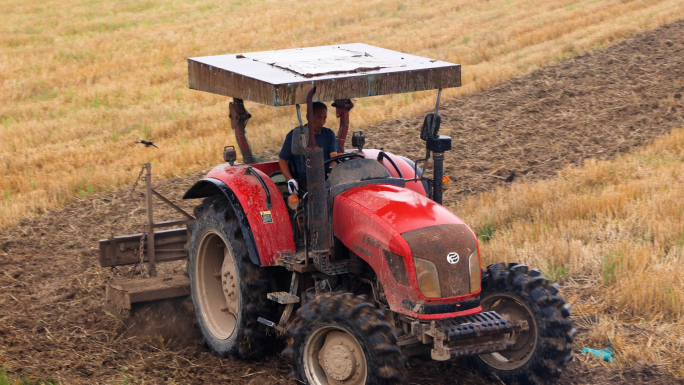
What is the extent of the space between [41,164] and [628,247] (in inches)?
337

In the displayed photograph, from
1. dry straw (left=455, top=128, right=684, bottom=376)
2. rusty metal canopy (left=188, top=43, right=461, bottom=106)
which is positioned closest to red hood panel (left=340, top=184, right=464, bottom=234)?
rusty metal canopy (left=188, top=43, right=461, bottom=106)

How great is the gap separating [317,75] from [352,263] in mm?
1264

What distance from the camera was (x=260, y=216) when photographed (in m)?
5.57

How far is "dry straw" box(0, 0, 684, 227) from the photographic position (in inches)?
463

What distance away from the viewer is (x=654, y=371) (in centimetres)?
545

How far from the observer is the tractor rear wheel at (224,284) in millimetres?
5660

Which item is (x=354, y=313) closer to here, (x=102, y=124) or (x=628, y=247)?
(x=628, y=247)

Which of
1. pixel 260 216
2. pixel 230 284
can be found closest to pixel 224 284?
pixel 230 284

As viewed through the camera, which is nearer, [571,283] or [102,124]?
[571,283]

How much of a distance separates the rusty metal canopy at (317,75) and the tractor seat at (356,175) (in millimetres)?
545

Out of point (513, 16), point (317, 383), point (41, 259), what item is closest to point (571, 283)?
point (317, 383)

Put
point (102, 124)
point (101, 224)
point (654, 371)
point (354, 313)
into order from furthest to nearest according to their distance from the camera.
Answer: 1. point (102, 124)
2. point (101, 224)
3. point (654, 371)
4. point (354, 313)

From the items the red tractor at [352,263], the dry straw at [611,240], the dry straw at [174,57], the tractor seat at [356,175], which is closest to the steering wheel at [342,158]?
the red tractor at [352,263]

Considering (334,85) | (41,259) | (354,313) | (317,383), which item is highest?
(334,85)
